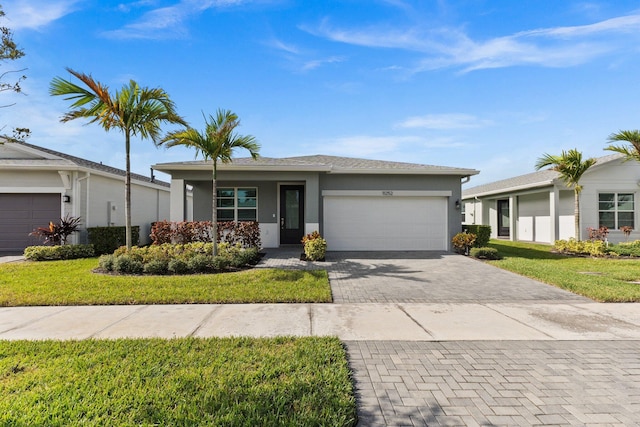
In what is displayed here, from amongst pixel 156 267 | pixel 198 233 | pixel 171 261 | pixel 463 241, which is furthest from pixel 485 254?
pixel 156 267

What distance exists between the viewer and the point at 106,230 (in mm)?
11391

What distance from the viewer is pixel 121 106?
301 inches

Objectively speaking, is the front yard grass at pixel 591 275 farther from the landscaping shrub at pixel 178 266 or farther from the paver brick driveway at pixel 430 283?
the landscaping shrub at pixel 178 266

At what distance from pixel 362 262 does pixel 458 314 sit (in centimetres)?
490

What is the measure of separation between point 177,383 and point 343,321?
241 centimetres

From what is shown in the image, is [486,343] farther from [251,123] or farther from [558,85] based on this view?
[558,85]

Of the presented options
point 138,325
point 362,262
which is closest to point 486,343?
point 138,325

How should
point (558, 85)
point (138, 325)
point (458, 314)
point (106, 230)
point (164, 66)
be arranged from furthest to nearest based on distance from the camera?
point (106, 230) → point (558, 85) → point (164, 66) → point (458, 314) → point (138, 325)

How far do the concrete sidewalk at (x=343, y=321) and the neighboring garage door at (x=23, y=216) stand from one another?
27.4 feet

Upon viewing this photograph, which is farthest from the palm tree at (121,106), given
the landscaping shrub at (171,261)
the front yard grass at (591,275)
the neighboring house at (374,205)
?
the front yard grass at (591,275)

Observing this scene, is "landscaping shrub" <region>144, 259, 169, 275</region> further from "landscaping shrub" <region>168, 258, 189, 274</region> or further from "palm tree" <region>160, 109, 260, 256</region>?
"palm tree" <region>160, 109, 260, 256</region>

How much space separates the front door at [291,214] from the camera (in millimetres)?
12836

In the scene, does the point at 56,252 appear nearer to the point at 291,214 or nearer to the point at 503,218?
the point at 291,214

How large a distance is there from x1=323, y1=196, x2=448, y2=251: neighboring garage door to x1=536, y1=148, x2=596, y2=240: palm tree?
538 centimetres
